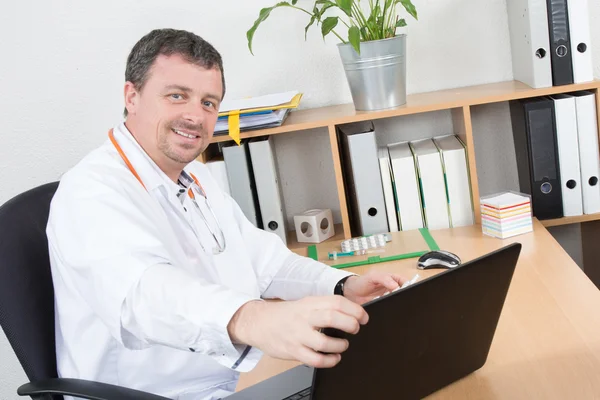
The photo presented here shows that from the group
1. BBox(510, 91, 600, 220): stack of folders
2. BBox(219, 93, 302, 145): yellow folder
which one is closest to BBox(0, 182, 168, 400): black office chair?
BBox(219, 93, 302, 145): yellow folder

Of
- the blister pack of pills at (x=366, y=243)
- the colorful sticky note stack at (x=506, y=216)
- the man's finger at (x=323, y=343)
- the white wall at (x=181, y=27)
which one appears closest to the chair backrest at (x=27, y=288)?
the man's finger at (x=323, y=343)

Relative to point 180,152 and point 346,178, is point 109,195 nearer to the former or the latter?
point 180,152

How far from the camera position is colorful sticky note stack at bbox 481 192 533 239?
1.94m

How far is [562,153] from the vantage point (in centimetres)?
210

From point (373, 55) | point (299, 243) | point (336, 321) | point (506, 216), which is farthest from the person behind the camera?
point (299, 243)

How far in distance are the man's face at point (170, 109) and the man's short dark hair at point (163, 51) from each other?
1 cm

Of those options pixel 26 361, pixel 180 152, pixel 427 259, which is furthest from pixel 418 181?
pixel 26 361

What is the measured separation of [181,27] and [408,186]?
2.81 feet

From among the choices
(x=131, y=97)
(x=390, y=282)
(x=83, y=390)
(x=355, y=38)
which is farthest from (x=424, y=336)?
(x=355, y=38)

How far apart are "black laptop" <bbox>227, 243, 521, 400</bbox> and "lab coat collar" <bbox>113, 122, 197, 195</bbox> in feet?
1.48

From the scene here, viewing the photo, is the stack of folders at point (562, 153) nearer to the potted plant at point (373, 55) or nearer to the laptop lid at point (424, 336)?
the potted plant at point (373, 55)

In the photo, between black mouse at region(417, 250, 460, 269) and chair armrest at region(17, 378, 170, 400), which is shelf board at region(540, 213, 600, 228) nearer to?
black mouse at region(417, 250, 460, 269)

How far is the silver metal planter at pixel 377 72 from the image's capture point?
2.04m

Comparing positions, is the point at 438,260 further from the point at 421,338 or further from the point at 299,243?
→ the point at 421,338
